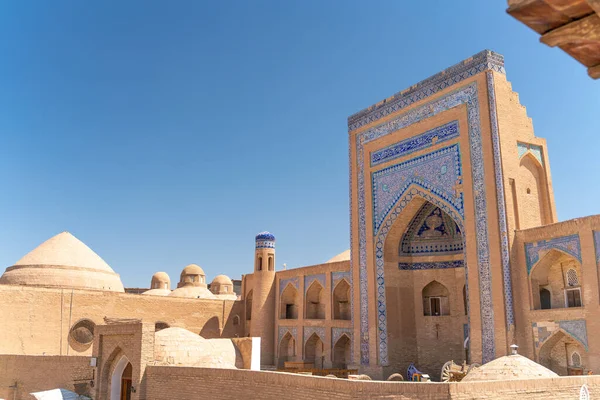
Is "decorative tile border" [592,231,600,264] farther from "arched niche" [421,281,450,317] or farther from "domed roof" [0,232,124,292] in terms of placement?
"domed roof" [0,232,124,292]

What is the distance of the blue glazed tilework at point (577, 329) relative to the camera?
10062 mm

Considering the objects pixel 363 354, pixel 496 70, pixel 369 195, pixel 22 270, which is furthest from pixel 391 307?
pixel 22 270

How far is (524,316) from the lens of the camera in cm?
1102

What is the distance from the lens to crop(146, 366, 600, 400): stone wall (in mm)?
6758

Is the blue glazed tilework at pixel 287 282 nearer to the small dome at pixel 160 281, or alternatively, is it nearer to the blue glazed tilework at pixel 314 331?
the blue glazed tilework at pixel 314 331

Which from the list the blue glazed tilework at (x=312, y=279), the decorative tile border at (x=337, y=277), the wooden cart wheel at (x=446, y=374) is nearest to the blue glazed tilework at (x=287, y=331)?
the blue glazed tilework at (x=312, y=279)

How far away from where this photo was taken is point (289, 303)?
20344 mm

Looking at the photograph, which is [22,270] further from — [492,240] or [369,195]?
[492,240]

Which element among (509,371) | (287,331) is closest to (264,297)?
(287,331)

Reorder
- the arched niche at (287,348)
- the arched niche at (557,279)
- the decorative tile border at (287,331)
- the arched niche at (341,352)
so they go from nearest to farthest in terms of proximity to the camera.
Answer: the arched niche at (557,279)
the arched niche at (341,352)
the decorative tile border at (287,331)
the arched niche at (287,348)

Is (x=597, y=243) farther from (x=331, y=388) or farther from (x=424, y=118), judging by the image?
(x=331, y=388)

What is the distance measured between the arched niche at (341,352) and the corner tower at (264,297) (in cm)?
353

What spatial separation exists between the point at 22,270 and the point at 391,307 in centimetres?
1355

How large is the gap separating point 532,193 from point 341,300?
23.8 ft
